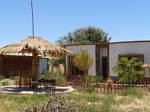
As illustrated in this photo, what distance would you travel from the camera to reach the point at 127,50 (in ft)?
104

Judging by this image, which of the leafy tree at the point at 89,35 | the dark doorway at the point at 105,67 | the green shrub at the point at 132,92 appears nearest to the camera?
the green shrub at the point at 132,92

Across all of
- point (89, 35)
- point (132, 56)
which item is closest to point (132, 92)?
point (132, 56)

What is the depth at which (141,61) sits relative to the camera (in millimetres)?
30375

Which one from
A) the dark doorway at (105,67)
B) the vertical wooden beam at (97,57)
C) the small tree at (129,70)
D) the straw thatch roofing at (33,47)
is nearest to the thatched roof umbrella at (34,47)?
the straw thatch roofing at (33,47)

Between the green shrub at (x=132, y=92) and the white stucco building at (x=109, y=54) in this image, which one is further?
the white stucco building at (x=109, y=54)

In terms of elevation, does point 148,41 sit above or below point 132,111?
above

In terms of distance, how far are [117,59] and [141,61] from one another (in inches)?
99.1

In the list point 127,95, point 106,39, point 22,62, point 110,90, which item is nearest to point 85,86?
point 110,90

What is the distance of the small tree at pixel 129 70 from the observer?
27.5 meters

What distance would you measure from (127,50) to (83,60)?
3401 millimetres

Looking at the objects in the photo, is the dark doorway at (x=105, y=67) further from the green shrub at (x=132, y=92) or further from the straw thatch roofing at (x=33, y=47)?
the green shrub at (x=132, y=92)

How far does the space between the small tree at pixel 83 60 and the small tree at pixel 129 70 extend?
3.78 metres

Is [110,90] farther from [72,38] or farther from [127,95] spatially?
[72,38]


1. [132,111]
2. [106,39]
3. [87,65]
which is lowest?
[132,111]
